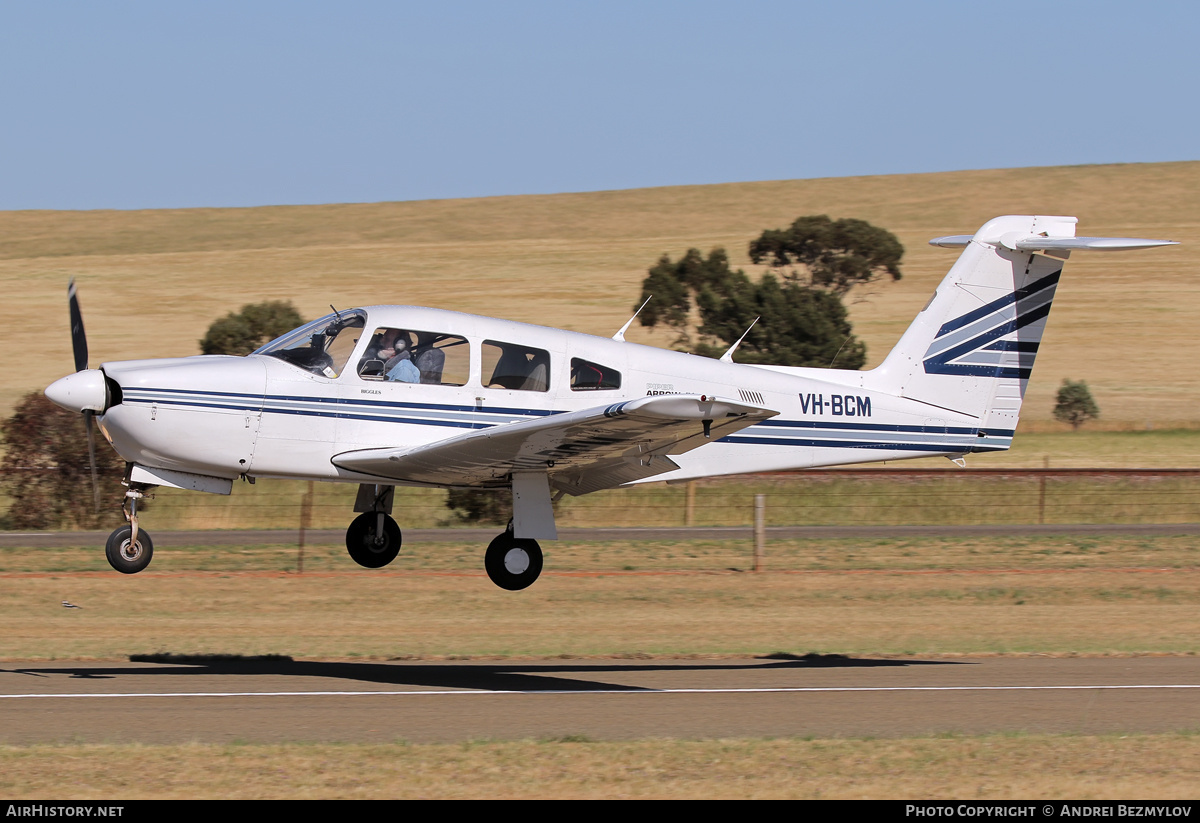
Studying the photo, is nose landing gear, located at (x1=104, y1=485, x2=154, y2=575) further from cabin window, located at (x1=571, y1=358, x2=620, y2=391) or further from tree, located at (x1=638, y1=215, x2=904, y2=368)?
tree, located at (x1=638, y1=215, x2=904, y2=368)

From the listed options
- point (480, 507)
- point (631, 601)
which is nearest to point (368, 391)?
point (631, 601)

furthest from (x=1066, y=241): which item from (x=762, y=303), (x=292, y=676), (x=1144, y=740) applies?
(x=762, y=303)

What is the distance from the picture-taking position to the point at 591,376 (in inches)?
482

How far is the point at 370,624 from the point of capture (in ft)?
54.9

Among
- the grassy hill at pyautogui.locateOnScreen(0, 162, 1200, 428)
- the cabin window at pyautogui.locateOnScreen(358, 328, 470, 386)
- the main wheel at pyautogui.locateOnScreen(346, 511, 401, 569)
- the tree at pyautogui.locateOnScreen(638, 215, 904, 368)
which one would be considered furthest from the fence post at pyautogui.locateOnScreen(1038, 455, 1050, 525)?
the cabin window at pyautogui.locateOnScreen(358, 328, 470, 386)

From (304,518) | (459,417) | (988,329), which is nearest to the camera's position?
(459,417)

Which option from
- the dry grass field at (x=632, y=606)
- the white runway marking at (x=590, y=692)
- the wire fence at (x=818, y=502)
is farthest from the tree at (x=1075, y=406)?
the white runway marking at (x=590, y=692)

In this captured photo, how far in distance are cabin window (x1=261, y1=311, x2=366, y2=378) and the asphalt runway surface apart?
2.85 m

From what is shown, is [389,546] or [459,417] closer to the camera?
[459,417]

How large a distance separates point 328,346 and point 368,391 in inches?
20.9

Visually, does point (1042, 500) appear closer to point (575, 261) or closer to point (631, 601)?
point (631, 601)

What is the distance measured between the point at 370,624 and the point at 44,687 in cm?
533

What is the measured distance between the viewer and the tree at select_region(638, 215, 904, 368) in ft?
153

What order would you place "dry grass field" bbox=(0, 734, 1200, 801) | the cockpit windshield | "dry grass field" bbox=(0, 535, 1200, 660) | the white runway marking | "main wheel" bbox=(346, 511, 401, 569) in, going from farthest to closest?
"dry grass field" bbox=(0, 535, 1200, 660)
"main wheel" bbox=(346, 511, 401, 569)
the cockpit windshield
the white runway marking
"dry grass field" bbox=(0, 734, 1200, 801)
